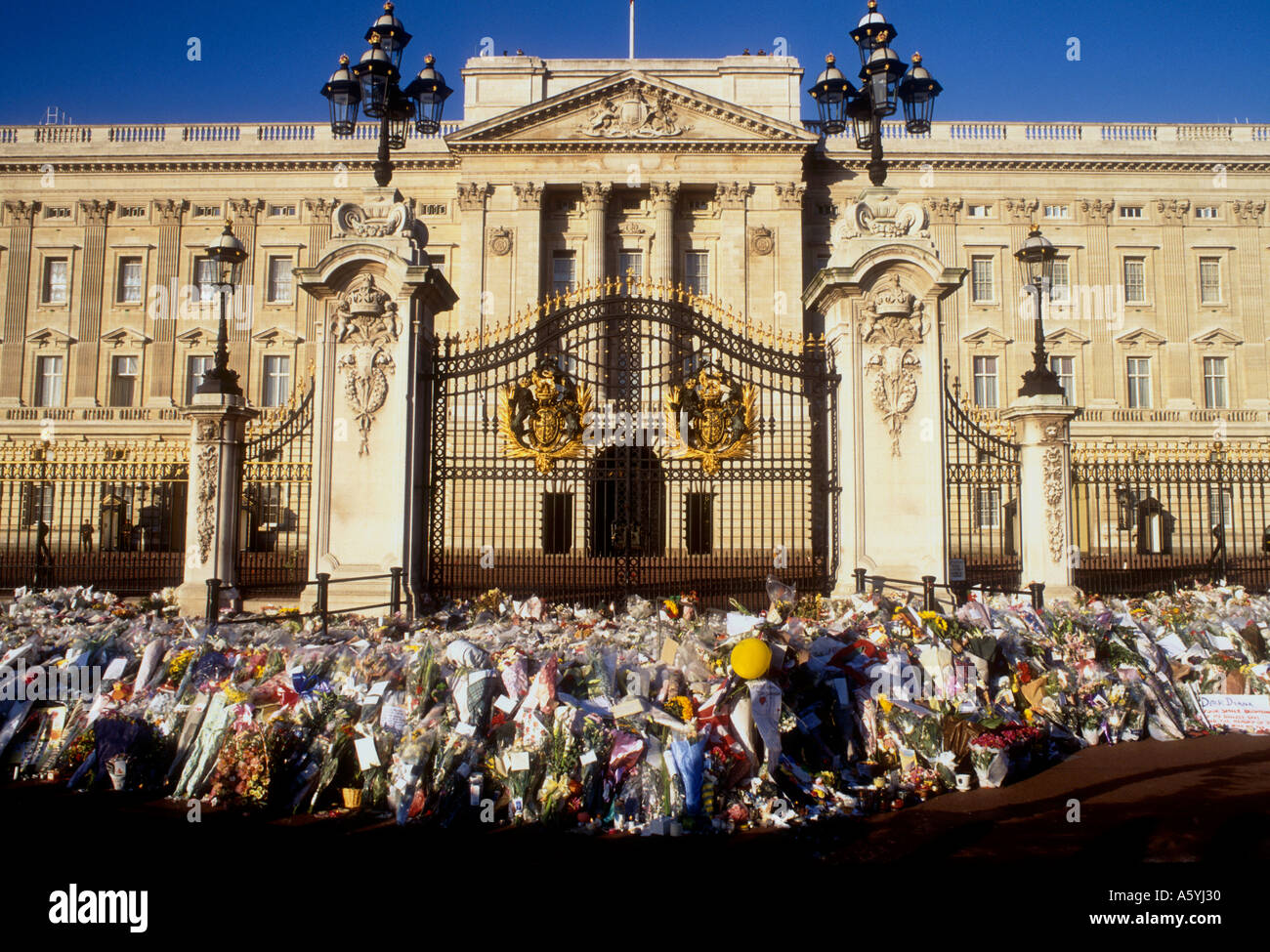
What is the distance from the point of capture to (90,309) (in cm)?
4147

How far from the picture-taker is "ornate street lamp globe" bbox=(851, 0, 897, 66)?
11.8 metres

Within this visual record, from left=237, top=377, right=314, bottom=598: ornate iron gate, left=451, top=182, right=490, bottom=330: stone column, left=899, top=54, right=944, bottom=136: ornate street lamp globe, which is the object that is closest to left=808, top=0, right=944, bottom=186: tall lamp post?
left=899, top=54, right=944, bottom=136: ornate street lamp globe

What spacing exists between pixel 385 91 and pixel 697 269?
1111 inches

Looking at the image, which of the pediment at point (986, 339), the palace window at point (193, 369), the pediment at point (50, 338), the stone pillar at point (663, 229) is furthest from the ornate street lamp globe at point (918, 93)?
the pediment at point (50, 338)

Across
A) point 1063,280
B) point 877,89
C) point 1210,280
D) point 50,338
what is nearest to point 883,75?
point 877,89

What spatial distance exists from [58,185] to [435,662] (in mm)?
46190

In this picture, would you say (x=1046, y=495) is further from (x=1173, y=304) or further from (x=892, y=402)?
(x=1173, y=304)

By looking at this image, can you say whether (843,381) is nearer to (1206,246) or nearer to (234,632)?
(234,632)

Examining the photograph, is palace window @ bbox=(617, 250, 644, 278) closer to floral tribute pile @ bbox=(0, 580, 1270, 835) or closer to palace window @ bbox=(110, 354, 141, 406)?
palace window @ bbox=(110, 354, 141, 406)

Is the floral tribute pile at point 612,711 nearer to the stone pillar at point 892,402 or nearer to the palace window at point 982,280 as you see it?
the stone pillar at point 892,402

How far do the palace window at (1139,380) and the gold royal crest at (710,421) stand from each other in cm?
3599

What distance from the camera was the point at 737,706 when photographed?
6520mm

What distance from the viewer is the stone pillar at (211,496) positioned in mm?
11727

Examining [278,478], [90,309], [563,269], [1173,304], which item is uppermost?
[563,269]
